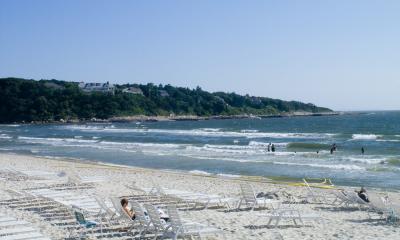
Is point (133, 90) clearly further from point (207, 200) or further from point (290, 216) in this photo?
point (290, 216)

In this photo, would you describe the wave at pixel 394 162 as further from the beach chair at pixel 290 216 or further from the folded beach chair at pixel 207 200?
the beach chair at pixel 290 216

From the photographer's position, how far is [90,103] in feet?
426

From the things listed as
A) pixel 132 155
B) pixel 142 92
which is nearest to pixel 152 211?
pixel 132 155

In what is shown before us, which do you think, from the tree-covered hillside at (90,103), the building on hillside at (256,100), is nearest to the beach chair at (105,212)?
the tree-covered hillside at (90,103)

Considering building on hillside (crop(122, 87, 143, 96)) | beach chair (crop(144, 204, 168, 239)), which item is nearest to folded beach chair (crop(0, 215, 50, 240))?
beach chair (crop(144, 204, 168, 239))

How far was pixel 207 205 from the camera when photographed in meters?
12.3

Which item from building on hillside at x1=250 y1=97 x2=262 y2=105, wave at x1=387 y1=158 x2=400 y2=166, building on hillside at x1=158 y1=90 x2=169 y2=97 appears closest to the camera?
wave at x1=387 y1=158 x2=400 y2=166

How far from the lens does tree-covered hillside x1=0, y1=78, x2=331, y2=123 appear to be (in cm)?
12400

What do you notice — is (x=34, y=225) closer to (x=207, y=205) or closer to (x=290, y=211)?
(x=207, y=205)

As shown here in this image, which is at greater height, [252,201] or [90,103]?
[90,103]

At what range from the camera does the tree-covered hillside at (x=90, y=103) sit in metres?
124

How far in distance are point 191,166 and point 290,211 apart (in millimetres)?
16895

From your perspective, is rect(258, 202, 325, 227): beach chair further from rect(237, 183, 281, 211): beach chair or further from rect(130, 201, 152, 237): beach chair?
rect(130, 201, 152, 237): beach chair

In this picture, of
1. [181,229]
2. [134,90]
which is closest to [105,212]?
[181,229]
